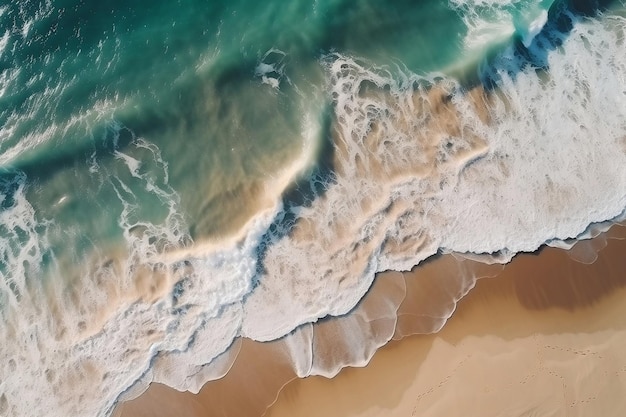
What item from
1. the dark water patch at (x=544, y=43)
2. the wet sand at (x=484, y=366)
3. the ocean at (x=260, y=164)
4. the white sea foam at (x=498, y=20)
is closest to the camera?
the wet sand at (x=484, y=366)

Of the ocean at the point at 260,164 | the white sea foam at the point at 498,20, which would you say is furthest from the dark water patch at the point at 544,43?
the white sea foam at the point at 498,20

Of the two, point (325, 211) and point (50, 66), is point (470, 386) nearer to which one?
point (325, 211)

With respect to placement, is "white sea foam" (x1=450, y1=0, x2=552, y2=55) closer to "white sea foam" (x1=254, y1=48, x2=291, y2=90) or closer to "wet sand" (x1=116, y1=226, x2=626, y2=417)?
"white sea foam" (x1=254, y1=48, x2=291, y2=90)

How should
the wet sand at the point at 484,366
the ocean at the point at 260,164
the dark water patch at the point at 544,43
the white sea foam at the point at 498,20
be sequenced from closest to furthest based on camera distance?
1. the wet sand at the point at 484,366
2. the ocean at the point at 260,164
3. the dark water patch at the point at 544,43
4. the white sea foam at the point at 498,20

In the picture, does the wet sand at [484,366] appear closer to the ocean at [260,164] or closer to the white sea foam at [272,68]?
the ocean at [260,164]

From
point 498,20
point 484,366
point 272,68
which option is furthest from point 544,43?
point 484,366

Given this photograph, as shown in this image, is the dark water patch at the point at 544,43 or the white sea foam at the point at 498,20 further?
the white sea foam at the point at 498,20
